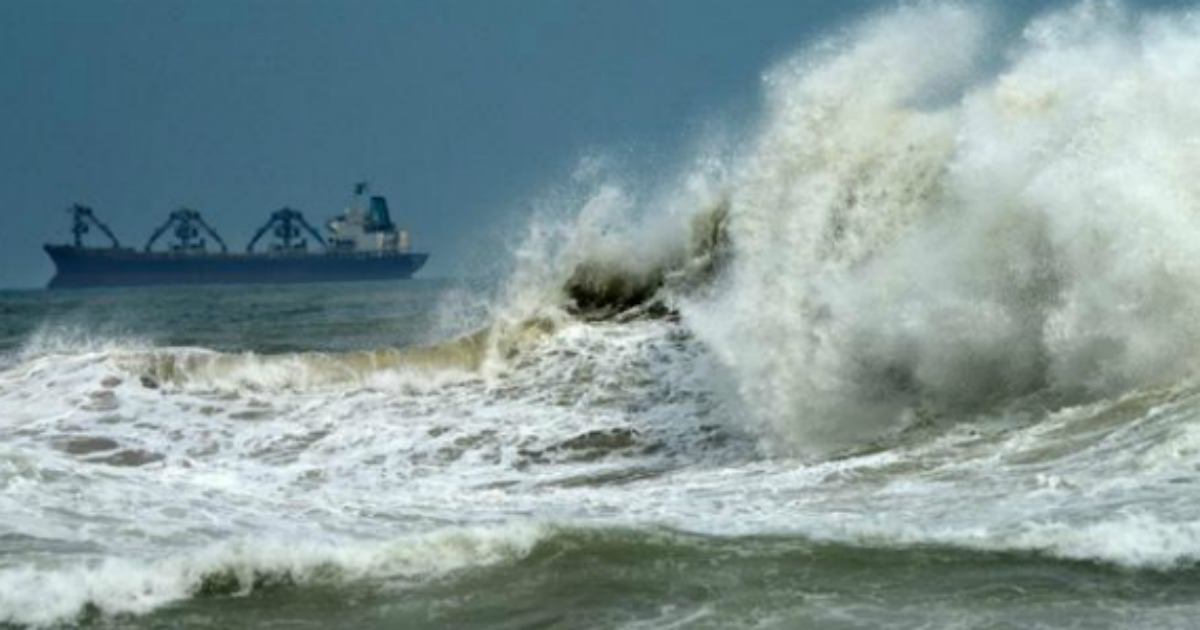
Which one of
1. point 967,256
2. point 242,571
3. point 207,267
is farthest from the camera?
point 207,267

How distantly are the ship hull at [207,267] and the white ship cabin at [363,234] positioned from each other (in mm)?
1449

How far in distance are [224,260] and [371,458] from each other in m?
118

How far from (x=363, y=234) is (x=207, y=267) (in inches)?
531

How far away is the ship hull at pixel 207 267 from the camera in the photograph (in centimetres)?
12062

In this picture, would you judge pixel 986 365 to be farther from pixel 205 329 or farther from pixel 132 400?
pixel 205 329

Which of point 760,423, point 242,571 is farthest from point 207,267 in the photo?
point 242,571

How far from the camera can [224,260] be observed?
124875 millimetres

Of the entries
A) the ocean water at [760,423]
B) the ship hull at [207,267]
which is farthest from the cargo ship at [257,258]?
the ocean water at [760,423]

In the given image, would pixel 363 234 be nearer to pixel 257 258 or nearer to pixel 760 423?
pixel 257 258

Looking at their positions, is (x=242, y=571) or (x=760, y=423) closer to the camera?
(x=242, y=571)

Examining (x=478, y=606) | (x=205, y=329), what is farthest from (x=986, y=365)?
(x=205, y=329)

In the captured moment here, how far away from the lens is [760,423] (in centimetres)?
1091

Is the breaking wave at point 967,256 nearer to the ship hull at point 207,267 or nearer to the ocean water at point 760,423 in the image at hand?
the ocean water at point 760,423

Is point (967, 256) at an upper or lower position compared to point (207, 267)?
lower
